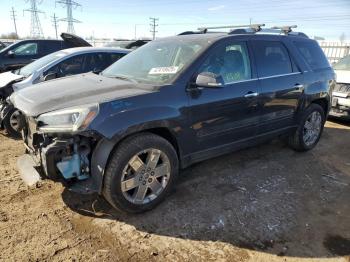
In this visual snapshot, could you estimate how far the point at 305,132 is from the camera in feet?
18.0

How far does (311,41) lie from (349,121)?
3.42 meters

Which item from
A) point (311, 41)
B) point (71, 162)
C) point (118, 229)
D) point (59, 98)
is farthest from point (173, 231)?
point (311, 41)

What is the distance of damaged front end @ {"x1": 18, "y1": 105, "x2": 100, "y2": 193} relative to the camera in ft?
9.74

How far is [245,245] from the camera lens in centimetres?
308

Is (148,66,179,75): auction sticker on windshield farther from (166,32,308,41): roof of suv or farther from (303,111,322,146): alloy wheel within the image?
(303,111,322,146): alloy wheel

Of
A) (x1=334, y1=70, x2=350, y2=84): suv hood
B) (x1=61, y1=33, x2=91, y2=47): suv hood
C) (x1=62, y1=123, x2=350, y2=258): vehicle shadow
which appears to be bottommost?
(x1=62, y1=123, x2=350, y2=258): vehicle shadow

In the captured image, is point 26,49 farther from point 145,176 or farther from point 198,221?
point 198,221

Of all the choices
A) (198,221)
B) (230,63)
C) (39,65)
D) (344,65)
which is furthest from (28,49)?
(344,65)

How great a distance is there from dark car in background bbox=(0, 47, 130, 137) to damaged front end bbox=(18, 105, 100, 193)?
2807mm

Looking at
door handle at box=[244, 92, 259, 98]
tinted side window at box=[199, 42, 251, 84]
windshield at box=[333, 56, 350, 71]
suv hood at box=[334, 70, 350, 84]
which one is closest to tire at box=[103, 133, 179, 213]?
tinted side window at box=[199, 42, 251, 84]

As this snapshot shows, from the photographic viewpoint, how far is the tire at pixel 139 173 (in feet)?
10.3

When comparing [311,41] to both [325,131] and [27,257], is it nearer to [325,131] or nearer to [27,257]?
[325,131]

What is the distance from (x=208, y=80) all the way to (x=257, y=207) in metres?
1.54

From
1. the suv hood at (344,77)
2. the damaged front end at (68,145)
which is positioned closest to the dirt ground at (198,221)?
the damaged front end at (68,145)
